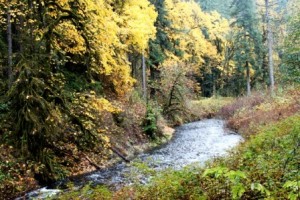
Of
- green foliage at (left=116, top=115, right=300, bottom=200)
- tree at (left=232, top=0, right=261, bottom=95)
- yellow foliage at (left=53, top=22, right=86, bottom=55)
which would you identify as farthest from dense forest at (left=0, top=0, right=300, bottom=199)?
tree at (left=232, top=0, right=261, bottom=95)

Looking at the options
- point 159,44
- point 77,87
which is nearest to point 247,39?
point 159,44

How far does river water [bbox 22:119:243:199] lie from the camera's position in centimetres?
1109

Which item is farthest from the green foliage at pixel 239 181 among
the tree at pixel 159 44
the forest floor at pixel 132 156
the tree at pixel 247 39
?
the tree at pixel 247 39

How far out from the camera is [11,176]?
421 inches

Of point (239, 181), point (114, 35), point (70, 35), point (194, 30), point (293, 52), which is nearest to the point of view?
point (239, 181)

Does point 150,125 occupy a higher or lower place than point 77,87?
lower

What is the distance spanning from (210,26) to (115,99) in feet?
113

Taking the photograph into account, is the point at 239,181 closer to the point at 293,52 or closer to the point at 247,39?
the point at 293,52

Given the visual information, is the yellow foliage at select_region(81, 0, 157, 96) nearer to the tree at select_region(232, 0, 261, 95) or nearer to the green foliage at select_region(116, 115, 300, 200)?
the green foliage at select_region(116, 115, 300, 200)

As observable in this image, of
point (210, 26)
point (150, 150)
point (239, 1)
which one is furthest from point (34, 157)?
point (210, 26)

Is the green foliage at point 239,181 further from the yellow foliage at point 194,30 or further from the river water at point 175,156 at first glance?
the yellow foliage at point 194,30

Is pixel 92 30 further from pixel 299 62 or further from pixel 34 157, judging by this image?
pixel 299 62

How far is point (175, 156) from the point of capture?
1650 centimetres

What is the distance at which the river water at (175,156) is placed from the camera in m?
11.1
